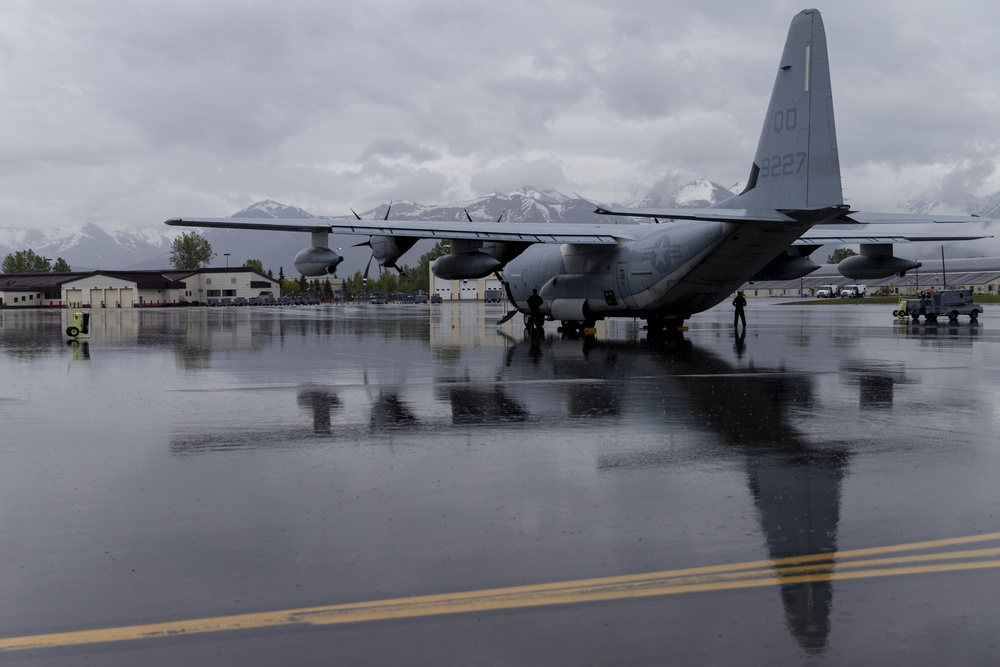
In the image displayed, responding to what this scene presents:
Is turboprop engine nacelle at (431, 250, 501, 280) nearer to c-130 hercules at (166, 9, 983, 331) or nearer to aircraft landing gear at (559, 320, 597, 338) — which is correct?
c-130 hercules at (166, 9, 983, 331)

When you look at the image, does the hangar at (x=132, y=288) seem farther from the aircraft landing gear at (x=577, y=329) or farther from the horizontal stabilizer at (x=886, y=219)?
the horizontal stabilizer at (x=886, y=219)

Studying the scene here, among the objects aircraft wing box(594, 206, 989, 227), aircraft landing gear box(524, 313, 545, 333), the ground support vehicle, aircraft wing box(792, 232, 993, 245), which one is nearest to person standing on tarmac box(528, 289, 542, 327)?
aircraft landing gear box(524, 313, 545, 333)

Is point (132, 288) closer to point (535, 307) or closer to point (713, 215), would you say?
point (535, 307)

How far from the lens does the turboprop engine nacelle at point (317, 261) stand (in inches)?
1233

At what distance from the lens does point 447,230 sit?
30.0 metres

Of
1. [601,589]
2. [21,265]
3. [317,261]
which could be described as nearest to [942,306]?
[317,261]

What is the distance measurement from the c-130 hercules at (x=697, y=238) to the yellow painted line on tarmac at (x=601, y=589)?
15022 mm

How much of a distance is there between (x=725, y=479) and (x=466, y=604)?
4.02 m

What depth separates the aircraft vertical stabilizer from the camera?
22.0 m

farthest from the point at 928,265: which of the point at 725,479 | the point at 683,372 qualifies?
the point at 725,479

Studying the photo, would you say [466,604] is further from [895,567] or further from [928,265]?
[928,265]

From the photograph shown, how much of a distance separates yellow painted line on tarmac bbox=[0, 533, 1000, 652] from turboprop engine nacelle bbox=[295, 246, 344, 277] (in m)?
26.4

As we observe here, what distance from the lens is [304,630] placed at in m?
4.99

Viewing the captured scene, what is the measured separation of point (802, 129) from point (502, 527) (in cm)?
1850
